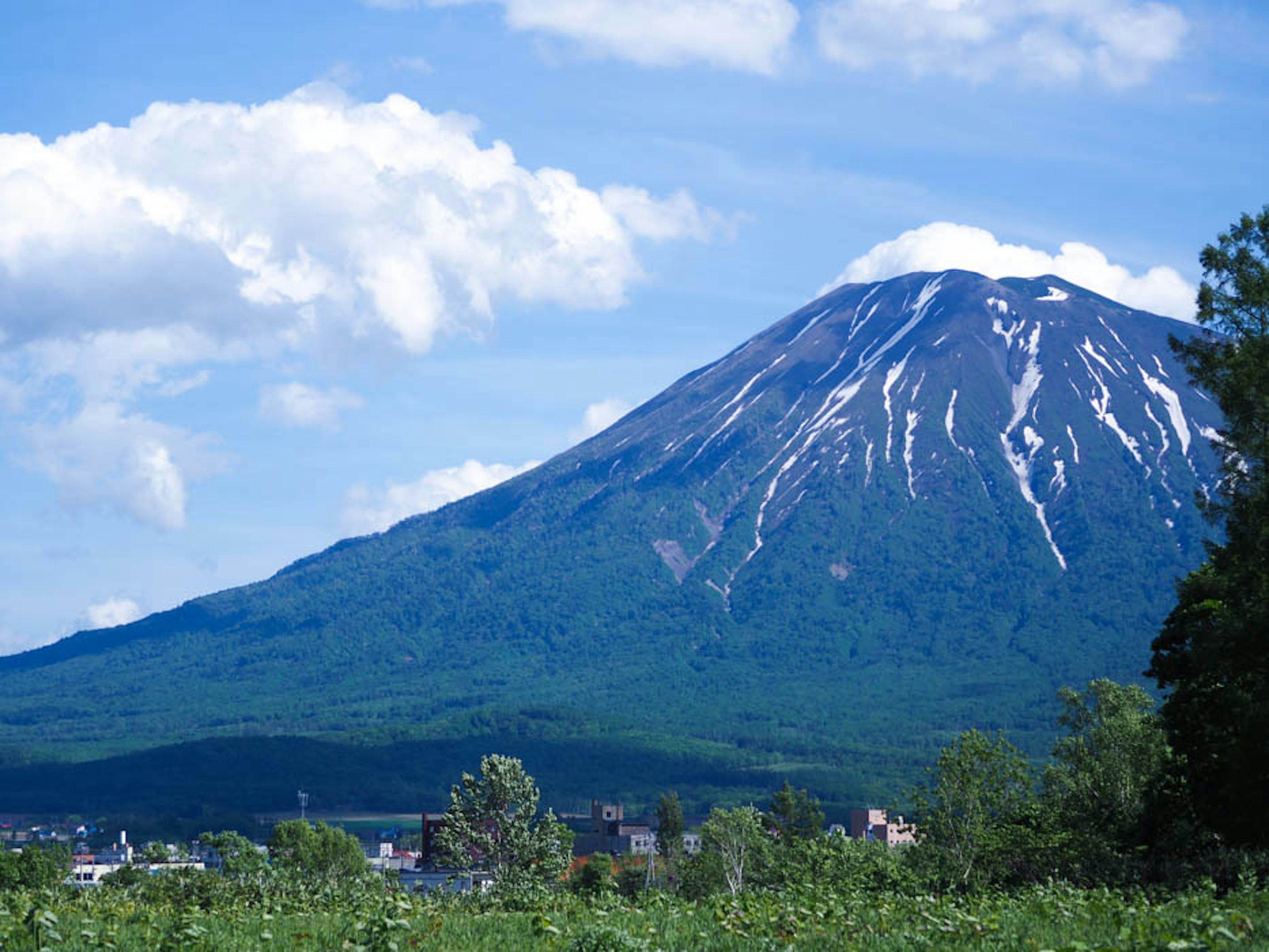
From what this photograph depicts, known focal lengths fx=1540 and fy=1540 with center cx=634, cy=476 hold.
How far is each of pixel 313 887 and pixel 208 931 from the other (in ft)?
47.9

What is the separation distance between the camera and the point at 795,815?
9962 centimetres

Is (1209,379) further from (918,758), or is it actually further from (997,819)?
(918,758)

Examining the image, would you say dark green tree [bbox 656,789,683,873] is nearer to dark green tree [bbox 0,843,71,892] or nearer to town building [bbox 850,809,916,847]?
town building [bbox 850,809,916,847]

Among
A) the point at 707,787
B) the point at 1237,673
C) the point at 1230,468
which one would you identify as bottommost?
the point at 707,787

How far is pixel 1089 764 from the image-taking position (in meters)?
55.0

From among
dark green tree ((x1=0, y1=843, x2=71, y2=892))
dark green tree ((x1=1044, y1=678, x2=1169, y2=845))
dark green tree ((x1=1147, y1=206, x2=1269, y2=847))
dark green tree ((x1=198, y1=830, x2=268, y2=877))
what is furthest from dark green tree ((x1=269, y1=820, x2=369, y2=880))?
dark green tree ((x1=1147, y1=206, x2=1269, y2=847))

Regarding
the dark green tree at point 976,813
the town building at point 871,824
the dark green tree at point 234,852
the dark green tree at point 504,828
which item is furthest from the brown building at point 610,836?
the dark green tree at point 976,813

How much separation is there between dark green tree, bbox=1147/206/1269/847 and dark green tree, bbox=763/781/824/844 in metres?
61.8

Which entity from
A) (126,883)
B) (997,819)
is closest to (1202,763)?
(997,819)

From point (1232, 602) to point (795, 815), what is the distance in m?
71.9

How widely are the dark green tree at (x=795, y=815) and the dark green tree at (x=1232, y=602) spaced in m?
61.8

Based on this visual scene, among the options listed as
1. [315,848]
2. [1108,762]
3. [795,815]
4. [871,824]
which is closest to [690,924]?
[1108,762]

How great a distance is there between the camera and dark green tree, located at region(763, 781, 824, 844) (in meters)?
97.6

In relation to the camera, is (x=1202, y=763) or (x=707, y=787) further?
(x=707, y=787)
